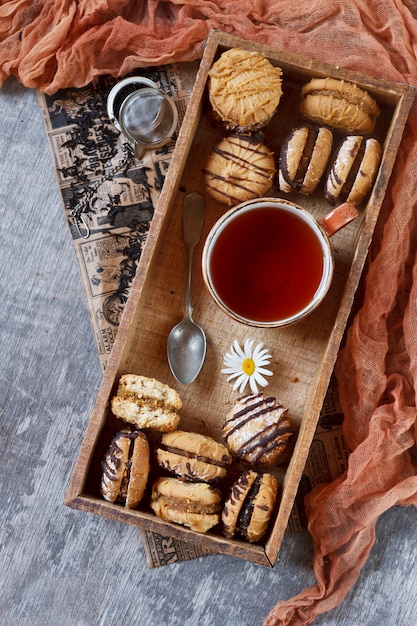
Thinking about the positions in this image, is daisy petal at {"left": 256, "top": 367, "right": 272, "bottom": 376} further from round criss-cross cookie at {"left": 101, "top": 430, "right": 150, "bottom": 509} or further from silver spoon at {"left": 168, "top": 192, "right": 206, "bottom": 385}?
round criss-cross cookie at {"left": 101, "top": 430, "right": 150, "bottom": 509}

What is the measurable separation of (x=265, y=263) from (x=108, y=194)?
0.37 metres

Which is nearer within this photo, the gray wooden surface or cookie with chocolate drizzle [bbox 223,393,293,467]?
cookie with chocolate drizzle [bbox 223,393,293,467]

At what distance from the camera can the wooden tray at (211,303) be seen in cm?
117

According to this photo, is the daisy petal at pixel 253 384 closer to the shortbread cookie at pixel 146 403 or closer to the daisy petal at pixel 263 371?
the daisy petal at pixel 263 371

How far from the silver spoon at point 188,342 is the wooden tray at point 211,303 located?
0.02m

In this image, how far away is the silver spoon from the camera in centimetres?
124

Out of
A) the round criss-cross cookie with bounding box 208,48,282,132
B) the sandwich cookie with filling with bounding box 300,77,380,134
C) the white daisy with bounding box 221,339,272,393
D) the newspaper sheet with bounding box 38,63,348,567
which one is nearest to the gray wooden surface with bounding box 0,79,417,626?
the newspaper sheet with bounding box 38,63,348,567

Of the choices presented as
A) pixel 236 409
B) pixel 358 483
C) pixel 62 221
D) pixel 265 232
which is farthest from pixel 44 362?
pixel 358 483

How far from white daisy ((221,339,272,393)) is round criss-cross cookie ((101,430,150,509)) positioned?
211 mm

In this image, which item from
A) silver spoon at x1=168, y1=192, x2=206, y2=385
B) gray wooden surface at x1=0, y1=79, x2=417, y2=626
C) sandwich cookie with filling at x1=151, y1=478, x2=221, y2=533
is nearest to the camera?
sandwich cookie with filling at x1=151, y1=478, x2=221, y2=533

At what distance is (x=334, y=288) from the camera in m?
1.25

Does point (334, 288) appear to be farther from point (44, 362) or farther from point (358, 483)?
point (44, 362)

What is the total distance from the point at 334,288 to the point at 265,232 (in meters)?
0.18

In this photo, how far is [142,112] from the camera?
131 cm
